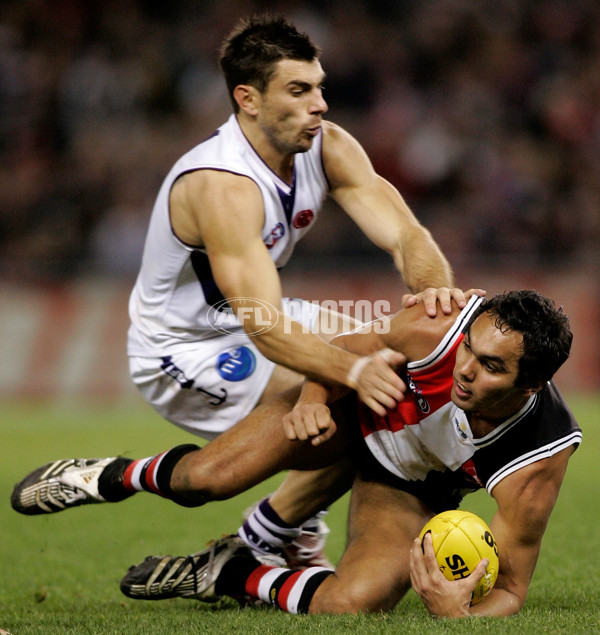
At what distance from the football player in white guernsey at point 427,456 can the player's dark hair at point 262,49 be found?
4.31 ft

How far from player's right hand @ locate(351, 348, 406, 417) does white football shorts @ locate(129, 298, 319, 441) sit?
0.97 m

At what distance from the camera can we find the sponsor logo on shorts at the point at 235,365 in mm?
4883

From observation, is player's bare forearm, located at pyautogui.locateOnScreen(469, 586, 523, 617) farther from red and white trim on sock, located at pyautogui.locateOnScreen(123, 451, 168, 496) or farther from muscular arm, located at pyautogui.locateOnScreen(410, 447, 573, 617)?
red and white trim on sock, located at pyautogui.locateOnScreen(123, 451, 168, 496)

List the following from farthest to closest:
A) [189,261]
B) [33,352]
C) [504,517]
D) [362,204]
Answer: [33,352] → [362,204] → [189,261] → [504,517]

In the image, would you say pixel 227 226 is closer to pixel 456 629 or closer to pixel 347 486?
pixel 347 486

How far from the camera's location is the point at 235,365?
489 cm

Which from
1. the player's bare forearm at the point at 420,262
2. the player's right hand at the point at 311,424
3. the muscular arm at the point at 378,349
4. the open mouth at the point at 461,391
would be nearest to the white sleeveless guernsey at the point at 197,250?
the player's bare forearm at the point at 420,262

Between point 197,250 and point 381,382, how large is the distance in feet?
4.20

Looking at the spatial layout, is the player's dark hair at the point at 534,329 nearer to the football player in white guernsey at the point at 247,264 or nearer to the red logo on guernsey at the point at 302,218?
the football player in white guernsey at the point at 247,264

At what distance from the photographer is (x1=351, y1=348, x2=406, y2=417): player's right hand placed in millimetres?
3850

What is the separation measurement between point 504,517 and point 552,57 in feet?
38.9

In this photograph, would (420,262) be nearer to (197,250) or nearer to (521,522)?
(197,250)

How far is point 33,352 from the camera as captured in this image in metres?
11.8

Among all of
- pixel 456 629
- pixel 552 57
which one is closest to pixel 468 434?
pixel 456 629
